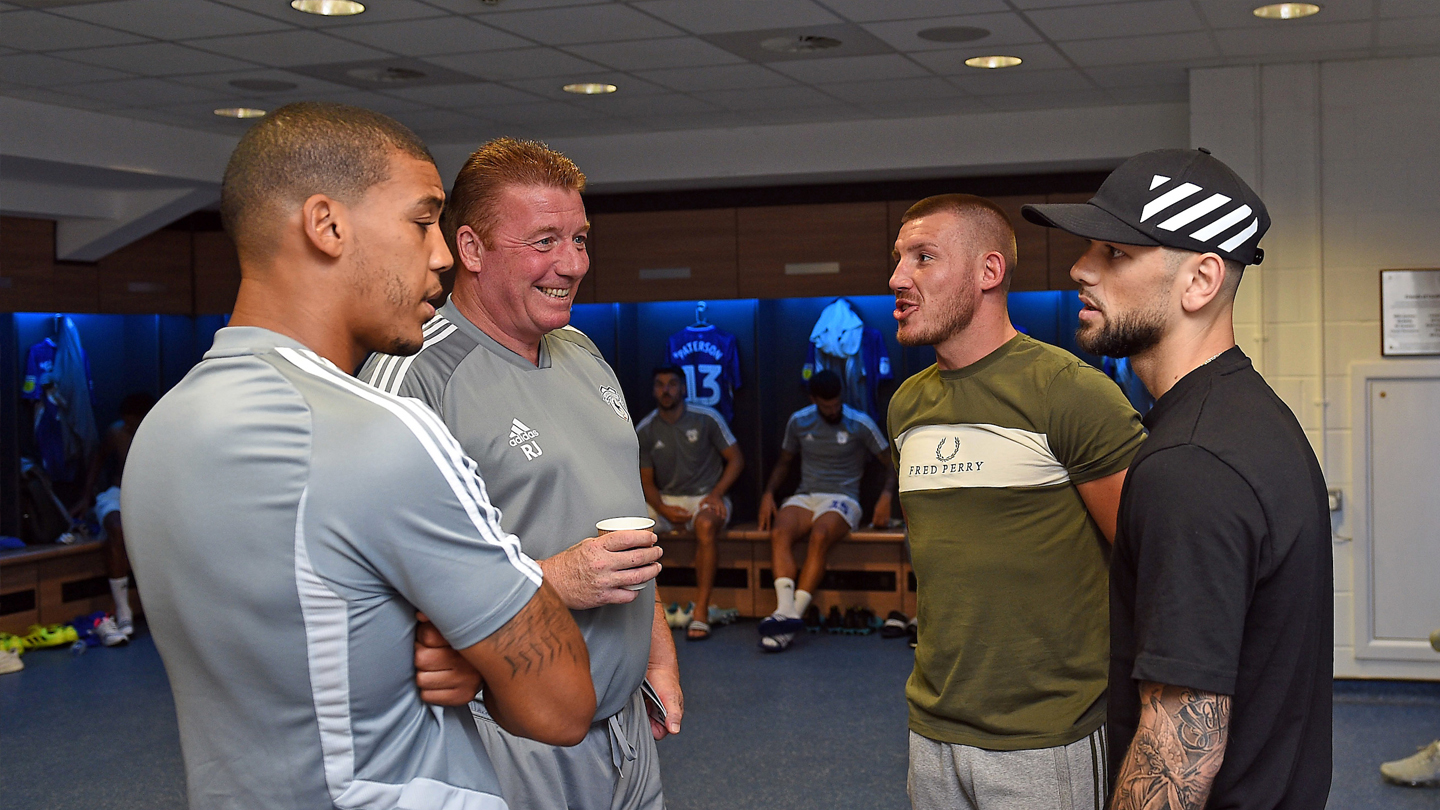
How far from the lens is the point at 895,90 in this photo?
5859 mm

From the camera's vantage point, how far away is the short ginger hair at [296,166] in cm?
116

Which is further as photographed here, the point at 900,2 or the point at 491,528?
the point at 900,2

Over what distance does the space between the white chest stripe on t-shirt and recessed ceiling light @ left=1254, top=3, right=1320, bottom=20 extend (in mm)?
3171

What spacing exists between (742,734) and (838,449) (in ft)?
8.66

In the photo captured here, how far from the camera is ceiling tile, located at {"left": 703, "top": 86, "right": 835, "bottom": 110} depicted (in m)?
5.82

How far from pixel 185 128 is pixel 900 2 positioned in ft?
14.3

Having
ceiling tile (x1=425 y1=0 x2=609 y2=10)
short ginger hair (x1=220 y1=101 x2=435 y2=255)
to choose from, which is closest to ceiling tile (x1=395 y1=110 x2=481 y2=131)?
ceiling tile (x1=425 y1=0 x2=609 y2=10)

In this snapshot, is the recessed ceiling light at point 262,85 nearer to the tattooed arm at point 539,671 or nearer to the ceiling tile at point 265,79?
the ceiling tile at point 265,79

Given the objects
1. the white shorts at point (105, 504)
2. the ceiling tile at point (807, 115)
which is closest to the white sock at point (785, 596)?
the ceiling tile at point (807, 115)

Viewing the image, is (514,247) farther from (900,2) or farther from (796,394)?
(796,394)

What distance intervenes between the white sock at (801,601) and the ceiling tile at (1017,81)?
2.81m

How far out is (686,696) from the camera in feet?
17.3

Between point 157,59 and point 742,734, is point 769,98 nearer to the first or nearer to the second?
point 157,59

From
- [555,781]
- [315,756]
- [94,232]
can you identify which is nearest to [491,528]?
[315,756]
